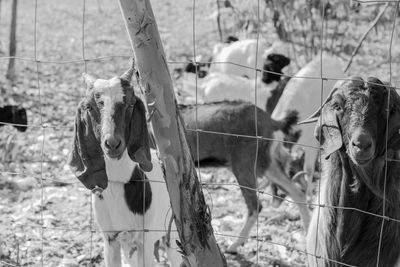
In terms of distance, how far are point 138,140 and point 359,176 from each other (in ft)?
3.67

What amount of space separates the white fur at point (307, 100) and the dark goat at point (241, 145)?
21.3 inches

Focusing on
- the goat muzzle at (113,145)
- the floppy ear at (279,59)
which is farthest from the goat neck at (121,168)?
the floppy ear at (279,59)

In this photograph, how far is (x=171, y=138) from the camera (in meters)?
3.38

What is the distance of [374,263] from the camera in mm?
3689

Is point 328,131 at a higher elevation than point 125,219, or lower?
higher

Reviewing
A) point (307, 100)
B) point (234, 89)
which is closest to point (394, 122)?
point (307, 100)

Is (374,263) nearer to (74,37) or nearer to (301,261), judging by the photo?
(301,261)

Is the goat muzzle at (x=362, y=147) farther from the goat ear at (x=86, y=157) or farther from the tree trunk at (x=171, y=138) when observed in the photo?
the goat ear at (x=86, y=157)

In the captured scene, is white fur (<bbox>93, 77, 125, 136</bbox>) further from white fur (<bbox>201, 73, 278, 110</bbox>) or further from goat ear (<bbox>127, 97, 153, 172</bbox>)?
white fur (<bbox>201, 73, 278, 110</bbox>)

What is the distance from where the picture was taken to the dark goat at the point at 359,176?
350 centimetres

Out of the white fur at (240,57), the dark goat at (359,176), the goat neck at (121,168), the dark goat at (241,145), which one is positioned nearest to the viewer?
the dark goat at (359,176)

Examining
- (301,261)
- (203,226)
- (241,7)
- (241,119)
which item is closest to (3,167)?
(241,119)

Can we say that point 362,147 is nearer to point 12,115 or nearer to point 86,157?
point 86,157

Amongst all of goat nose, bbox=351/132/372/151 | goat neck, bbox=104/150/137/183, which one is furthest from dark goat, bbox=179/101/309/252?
goat nose, bbox=351/132/372/151
